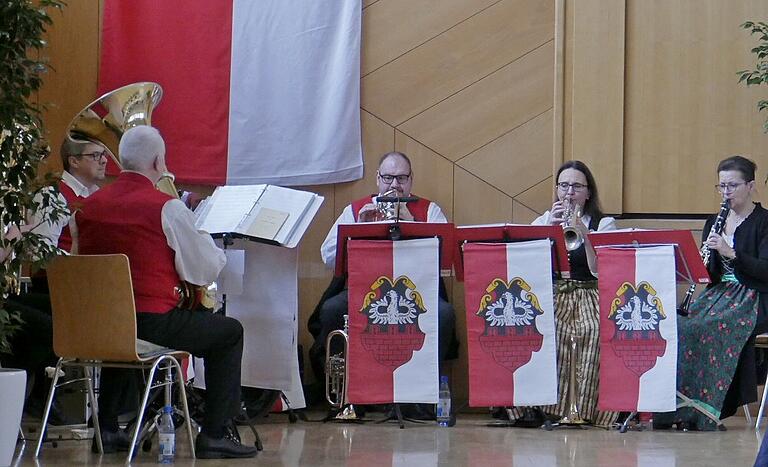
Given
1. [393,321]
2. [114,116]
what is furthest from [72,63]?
[393,321]

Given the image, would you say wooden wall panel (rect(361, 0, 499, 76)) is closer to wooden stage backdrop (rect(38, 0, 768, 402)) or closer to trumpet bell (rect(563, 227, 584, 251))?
wooden stage backdrop (rect(38, 0, 768, 402))

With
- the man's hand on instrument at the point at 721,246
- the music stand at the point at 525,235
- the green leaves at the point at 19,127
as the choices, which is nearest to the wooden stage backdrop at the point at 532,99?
the man's hand on instrument at the point at 721,246

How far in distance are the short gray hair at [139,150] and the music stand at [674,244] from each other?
2.40 meters

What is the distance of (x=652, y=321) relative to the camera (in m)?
5.72

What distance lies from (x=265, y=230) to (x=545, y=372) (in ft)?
5.28

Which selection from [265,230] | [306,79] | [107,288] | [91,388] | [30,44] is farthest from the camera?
[306,79]

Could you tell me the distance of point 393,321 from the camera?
5711 millimetres

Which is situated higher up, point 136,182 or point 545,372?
point 136,182

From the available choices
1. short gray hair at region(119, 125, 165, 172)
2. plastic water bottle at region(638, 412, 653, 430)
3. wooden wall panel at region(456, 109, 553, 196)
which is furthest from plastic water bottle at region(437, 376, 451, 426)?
short gray hair at region(119, 125, 165, 172)

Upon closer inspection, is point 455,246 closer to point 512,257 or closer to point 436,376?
point 512,257

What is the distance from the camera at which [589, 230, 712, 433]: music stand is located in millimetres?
5742

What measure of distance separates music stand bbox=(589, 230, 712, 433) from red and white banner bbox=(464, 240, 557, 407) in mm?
353

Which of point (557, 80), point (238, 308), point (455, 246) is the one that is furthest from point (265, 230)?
point (557, 80)

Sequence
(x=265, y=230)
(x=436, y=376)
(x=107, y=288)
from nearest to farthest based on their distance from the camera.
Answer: (x=107, y=288) < (x=265, y=230) < (x=436, y=376)
